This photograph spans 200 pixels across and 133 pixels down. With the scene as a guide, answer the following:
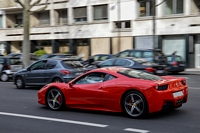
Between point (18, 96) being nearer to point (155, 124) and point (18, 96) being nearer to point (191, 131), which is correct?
point (155, 124)

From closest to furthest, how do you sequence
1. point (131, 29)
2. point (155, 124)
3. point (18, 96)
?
point (155, 124) → point (18, 96) → point (131, 29)

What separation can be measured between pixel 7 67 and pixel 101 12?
51.9ft

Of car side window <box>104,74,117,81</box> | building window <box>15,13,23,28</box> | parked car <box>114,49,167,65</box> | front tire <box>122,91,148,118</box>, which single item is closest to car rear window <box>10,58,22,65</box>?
parked car <box>114,49,167,65</box>

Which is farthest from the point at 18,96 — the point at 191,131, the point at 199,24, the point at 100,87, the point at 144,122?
the point at 199,24

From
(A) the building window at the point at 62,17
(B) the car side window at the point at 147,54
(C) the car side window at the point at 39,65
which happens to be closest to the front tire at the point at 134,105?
(C) the car side window at the point at 39,65

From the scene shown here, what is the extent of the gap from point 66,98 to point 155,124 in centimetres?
280

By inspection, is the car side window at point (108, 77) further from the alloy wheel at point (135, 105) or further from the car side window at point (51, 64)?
the car side window at point (51, 64)

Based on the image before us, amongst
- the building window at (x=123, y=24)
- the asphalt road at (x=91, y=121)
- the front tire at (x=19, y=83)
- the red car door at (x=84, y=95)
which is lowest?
the asphalt road at (x=91, y=121)

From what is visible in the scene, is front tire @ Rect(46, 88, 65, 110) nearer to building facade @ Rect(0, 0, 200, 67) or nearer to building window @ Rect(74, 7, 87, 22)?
building facade @ Rect(0, 0, 200, 67)

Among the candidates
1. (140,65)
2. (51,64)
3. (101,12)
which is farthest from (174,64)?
(101,12)

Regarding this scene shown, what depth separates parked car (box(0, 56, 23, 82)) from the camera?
1944 cm

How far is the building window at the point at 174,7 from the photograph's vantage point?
94.3 feet

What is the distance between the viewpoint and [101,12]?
33.3 m

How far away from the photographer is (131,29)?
1224 inches
